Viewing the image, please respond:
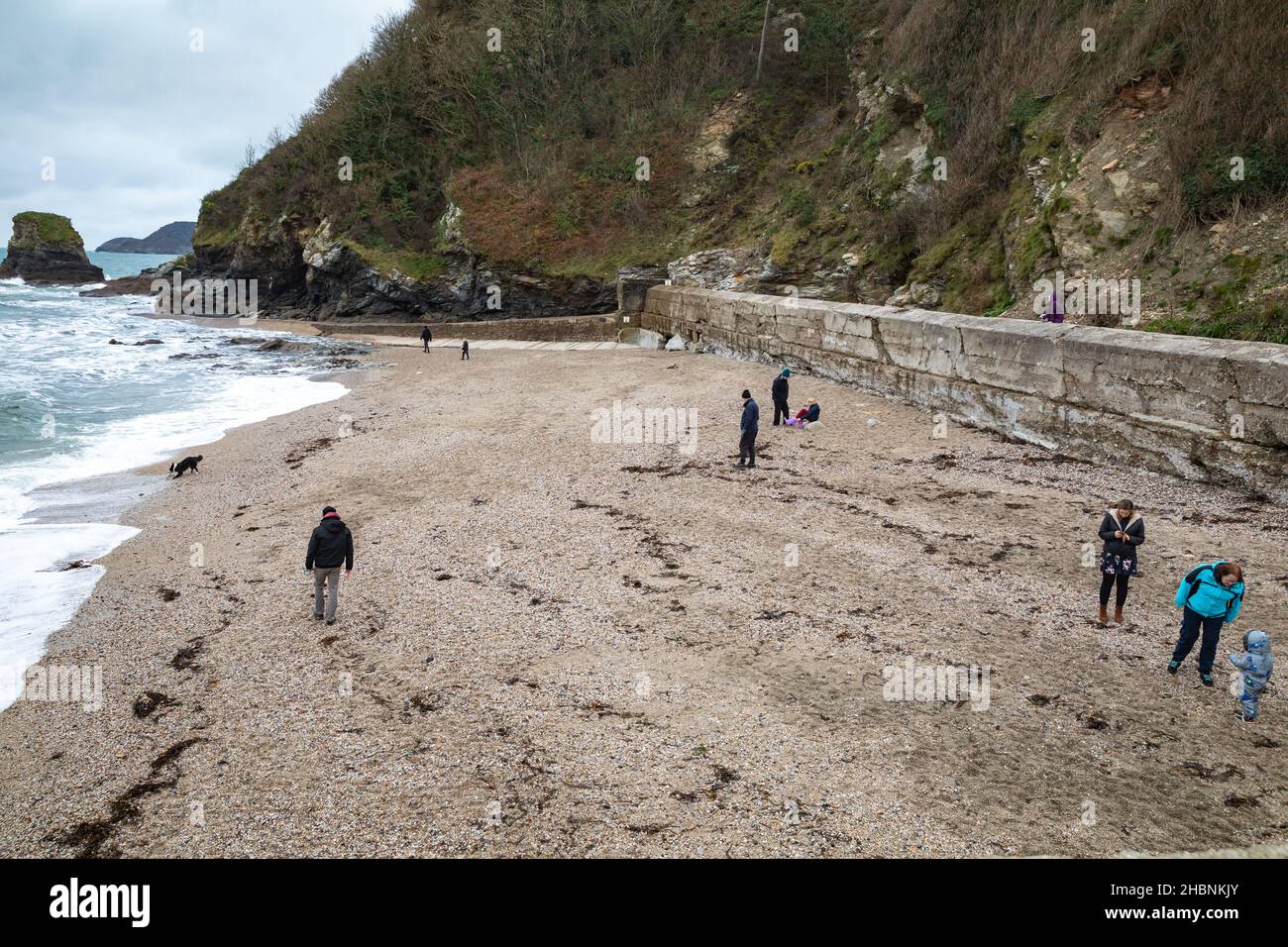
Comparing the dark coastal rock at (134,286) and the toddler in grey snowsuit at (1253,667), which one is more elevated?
the dark coastal rock at (134,286)

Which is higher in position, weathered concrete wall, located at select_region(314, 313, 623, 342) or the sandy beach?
weathered concrete wall, located at select_region(314, 313, 623, 342)

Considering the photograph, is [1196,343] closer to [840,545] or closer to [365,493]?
[840,545]

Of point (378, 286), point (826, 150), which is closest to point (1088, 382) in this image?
point (826, 150)

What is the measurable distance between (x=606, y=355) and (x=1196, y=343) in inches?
672

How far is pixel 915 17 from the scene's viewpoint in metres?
23.1

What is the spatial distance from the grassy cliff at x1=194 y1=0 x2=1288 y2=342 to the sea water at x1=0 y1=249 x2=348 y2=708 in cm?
1081

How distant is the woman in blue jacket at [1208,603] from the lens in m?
5.39

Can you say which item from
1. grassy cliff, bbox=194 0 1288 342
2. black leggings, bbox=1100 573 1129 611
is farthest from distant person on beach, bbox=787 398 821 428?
black leggings, bbox=1100 573 1129 611

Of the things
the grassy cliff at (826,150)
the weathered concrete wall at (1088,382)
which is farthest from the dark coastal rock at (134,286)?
the weathered concrete wall at (1088,382)

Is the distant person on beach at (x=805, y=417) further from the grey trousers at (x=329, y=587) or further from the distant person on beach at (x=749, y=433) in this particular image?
the grey trousers at (x=329, y=587)

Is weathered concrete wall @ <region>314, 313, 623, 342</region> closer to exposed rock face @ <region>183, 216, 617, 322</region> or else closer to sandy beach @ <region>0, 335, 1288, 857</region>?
exposed rock face @ <region>183, 216, 617, 322</region>

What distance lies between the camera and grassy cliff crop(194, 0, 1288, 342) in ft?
40.5

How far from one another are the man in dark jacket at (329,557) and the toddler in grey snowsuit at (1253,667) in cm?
773

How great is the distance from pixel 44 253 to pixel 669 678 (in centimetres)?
9612
